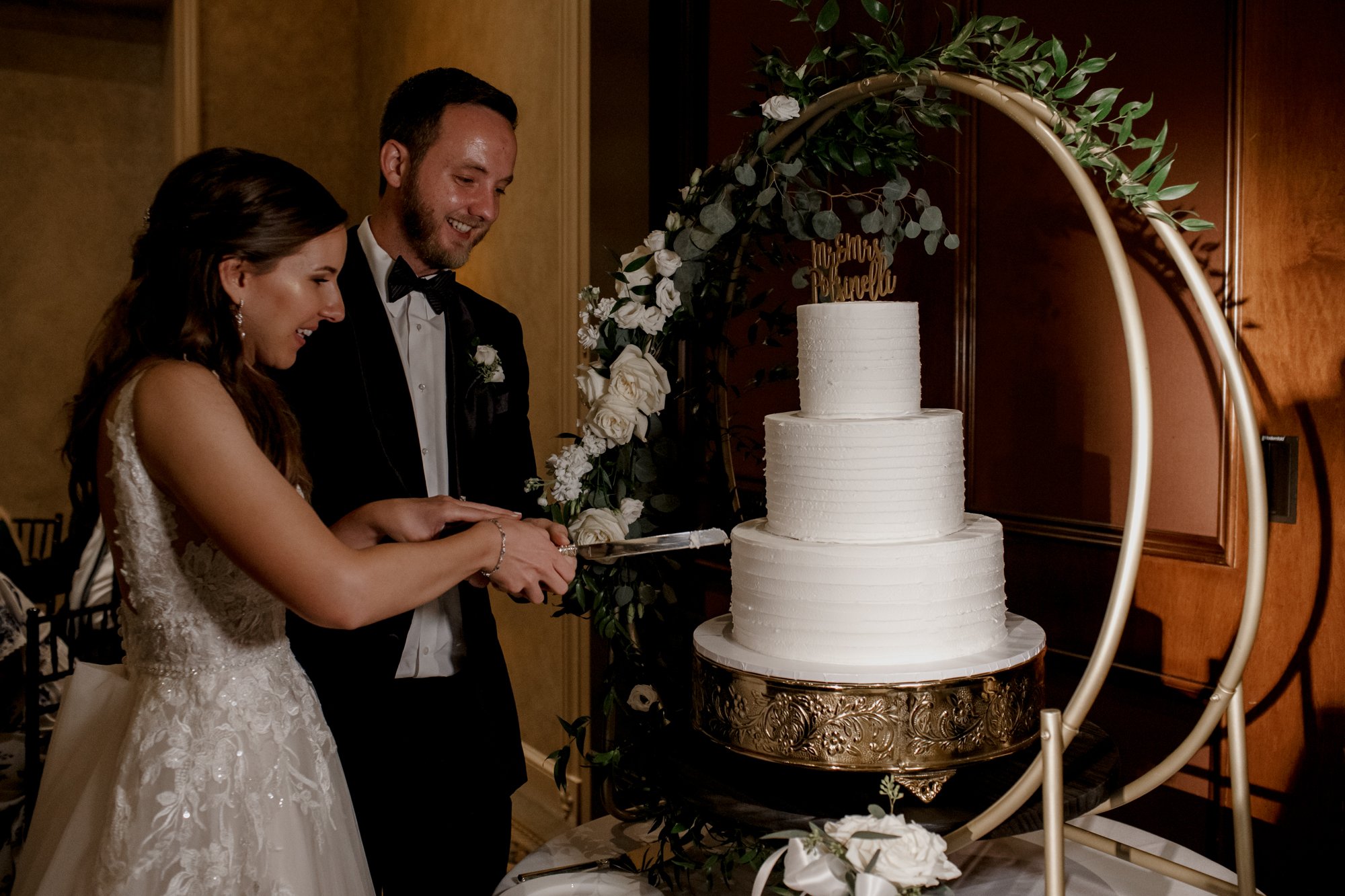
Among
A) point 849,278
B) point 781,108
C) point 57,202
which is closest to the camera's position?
point 849,278

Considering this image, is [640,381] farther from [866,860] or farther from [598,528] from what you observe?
[866,860]

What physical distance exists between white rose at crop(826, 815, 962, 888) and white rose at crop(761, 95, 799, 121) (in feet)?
3.86

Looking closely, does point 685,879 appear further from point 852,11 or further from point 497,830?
point 852,11

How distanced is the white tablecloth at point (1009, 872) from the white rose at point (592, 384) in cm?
83

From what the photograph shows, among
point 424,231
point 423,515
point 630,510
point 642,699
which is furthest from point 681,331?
point 424,231

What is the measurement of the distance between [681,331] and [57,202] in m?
5.92

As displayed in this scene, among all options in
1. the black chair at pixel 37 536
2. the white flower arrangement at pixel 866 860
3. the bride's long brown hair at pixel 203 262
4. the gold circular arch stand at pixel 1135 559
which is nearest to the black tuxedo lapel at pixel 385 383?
the bride's long brown hair at pixel 203 262

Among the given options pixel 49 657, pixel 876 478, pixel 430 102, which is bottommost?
pixel 49 657

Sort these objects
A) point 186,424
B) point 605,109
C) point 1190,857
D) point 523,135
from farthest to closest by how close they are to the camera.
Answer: point 523,135 < point 605,109 < point 1190,857 < point 186,424

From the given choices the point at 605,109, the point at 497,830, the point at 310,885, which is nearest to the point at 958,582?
the point at 310,885

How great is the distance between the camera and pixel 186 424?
1652mm

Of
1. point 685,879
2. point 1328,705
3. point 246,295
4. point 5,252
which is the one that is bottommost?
point 685,879

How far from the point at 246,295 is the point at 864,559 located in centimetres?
115

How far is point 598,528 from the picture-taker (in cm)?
205
